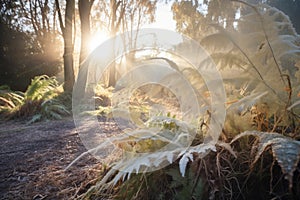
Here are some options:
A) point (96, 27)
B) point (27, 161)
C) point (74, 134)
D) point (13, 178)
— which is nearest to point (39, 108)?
point (74, 134)

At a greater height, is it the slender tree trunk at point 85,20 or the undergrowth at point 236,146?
the slender tree trunk at point 85,20

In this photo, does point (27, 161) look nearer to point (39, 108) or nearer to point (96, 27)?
point (39, 108)

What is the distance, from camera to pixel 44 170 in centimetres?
160

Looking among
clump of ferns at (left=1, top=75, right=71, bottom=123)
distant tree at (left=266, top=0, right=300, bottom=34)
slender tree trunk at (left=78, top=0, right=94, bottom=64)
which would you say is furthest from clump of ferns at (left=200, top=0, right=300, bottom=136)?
distant tree at (left=266, top=0, right=300, bottom=34)

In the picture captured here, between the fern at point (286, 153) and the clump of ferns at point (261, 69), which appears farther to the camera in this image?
the clump of ferns at point (261, 69)

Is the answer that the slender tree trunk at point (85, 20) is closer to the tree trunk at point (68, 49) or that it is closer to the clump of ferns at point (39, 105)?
the tree trunk at point (68, 49)

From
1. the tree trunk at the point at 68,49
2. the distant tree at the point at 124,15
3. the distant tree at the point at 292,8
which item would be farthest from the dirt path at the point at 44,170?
the distant tree at the point at 292,8

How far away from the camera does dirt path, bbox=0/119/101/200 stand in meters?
1.27

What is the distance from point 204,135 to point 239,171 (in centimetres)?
25

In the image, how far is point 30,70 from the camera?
9664 millimetres

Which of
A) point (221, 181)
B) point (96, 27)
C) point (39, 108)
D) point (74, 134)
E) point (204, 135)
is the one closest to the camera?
point (221, 181)

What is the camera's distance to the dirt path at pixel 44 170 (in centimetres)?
127

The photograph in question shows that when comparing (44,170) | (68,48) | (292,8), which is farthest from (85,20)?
(292,8)

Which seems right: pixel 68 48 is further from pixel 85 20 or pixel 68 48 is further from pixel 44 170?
pixel 44 170
